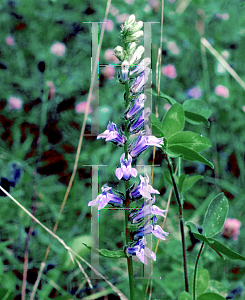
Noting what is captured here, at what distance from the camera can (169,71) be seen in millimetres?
1605

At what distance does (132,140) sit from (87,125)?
853mm

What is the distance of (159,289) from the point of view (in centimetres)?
114

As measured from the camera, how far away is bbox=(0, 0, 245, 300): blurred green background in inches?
46.9

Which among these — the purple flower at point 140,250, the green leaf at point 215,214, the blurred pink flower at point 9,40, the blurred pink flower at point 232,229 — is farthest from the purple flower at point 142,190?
the blurred pink flower at point 9,40

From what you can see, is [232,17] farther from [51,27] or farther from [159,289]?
[159,289]

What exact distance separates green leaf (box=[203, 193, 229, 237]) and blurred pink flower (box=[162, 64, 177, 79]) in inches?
36.1

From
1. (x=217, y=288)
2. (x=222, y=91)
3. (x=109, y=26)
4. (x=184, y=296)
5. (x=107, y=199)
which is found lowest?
(x=217, y=288)

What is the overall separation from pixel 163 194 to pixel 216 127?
1.49ft

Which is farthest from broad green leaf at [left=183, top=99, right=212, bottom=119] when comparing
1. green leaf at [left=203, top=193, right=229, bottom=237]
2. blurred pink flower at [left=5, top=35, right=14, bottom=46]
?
blurred pink flower at [left=5, top=35, right=14, bottom=46]

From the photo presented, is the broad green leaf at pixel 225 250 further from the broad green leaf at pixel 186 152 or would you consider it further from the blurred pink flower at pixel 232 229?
the blurred pink flower at pixel 232 229

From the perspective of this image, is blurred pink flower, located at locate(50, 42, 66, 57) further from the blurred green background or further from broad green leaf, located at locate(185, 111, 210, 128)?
broad green leaf, located at locate(185, 111, 210, 128)

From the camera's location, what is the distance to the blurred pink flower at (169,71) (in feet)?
5.25

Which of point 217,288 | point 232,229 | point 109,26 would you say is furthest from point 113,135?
point 109,26

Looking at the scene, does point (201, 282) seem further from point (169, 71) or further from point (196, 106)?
point (169, 71)
